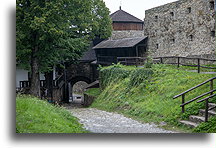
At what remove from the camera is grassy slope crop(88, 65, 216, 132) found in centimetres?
796

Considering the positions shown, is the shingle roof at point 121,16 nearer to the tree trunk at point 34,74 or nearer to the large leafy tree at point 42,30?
the large leafy tree at point 42,30

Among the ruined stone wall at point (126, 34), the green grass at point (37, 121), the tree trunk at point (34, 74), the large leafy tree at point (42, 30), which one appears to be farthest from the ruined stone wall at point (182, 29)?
the green grass at point (37, 121)

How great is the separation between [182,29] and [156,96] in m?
8.12

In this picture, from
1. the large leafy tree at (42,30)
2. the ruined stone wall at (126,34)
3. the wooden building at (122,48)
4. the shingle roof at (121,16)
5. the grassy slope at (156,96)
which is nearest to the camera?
the large leafy tree at (42,30)

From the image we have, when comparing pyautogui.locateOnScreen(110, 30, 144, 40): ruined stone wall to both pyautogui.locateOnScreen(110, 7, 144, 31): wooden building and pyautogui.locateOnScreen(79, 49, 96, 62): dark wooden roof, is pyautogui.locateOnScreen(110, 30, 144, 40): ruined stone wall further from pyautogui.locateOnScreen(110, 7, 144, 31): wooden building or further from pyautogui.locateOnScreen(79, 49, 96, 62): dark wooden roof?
pyautogui.locateOnScreen(79, 49, 96, 62): dark wooden roof

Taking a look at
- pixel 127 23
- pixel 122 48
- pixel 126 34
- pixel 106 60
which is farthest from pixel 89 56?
pixel 127 23

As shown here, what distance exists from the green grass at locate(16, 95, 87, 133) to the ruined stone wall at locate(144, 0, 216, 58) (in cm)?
994

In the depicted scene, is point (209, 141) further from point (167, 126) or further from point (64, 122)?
point (64, 122)

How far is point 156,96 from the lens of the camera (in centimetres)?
980

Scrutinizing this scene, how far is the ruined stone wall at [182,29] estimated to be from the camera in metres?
15.5

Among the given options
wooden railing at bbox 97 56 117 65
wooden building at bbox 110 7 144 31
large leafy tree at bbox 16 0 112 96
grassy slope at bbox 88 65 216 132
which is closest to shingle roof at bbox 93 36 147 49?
wooden building at bbox 110 7 144 31

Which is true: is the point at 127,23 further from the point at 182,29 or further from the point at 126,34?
the point at 182,29

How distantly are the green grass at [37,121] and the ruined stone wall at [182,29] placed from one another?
9939 mm

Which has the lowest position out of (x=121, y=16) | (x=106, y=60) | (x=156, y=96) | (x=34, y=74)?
(x=156, y=96)
